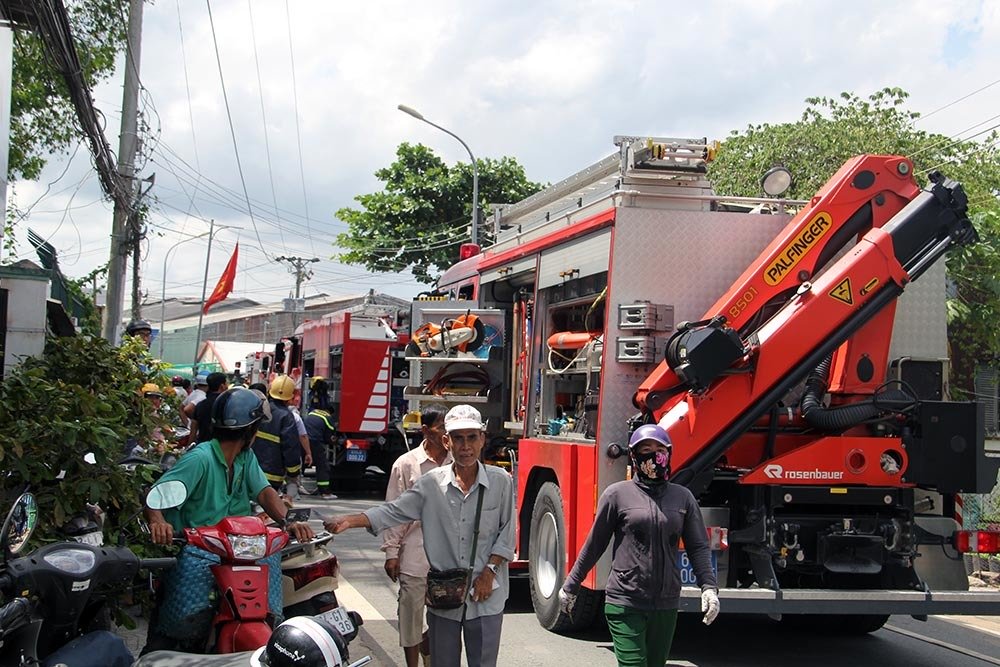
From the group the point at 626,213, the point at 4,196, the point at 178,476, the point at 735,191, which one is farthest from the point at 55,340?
the point at 735,191

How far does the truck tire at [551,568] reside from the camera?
792cm

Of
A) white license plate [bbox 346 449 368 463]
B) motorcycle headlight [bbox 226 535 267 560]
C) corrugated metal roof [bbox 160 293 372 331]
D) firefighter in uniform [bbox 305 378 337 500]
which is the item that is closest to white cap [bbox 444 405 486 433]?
motorcycle headlight [bbox 226 535 267 560]

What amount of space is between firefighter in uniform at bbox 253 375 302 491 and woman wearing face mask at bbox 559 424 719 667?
5.49 meters

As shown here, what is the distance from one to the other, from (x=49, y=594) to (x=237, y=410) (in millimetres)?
1532

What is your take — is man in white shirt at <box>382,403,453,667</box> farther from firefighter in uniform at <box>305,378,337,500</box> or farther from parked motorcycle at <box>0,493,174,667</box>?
firefighter in uniform at <box>305,378,337,500</box>

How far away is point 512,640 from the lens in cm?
800

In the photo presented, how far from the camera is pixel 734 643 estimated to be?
8.32 metres

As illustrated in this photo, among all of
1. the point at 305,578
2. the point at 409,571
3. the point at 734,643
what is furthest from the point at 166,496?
the point at 734,643

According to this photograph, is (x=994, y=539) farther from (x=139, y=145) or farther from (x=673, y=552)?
(x=139, y=145)

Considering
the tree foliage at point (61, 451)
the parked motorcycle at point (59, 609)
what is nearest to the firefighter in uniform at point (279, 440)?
the tree foliage at point (61, 451)

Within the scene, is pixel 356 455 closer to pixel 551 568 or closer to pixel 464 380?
pixel 464 380

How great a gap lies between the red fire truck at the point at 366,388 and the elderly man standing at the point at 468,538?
1214cm

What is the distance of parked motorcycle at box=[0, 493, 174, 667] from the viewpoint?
3578 mm

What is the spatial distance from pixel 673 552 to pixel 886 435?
269 centimetres
